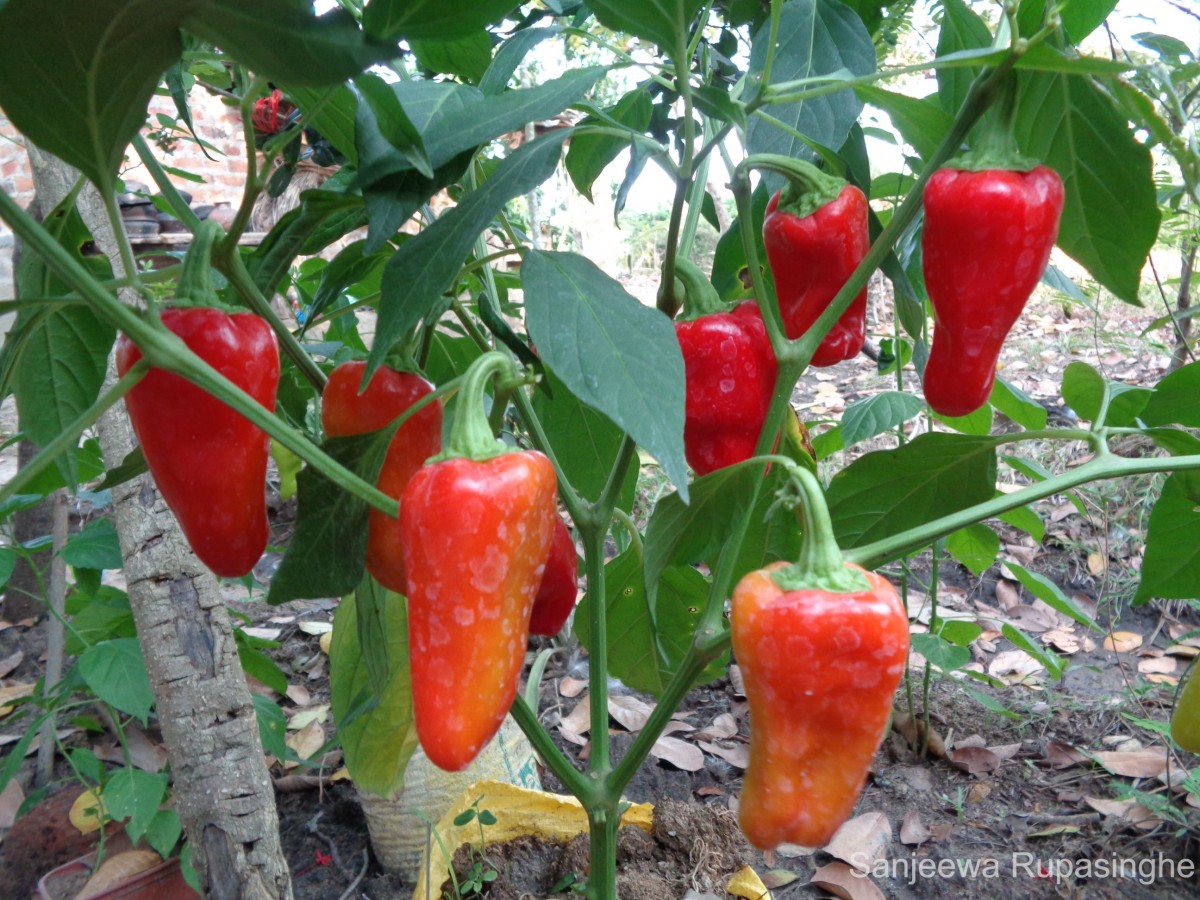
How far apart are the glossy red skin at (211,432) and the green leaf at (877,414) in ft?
2.28

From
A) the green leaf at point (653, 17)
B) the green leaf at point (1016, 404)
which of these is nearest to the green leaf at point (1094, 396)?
the green leaf at point (1016, 404)

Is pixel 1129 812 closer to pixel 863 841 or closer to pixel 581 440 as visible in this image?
pixel 863 841

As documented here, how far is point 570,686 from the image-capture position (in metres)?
1.56

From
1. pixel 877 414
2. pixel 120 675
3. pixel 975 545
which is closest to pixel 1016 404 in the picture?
pixel 877 414

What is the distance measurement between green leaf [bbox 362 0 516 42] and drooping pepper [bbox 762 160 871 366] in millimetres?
198

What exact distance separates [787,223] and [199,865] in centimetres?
75

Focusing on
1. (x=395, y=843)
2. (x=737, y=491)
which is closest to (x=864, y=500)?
(x=737, y=491)

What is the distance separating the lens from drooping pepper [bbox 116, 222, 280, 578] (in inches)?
17.4

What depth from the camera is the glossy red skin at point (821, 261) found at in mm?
524

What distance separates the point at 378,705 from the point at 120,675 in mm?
363

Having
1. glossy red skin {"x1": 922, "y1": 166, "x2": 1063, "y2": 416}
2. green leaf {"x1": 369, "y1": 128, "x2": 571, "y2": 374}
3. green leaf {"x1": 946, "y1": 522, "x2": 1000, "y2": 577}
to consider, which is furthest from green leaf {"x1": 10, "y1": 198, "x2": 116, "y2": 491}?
green leaf {"x1": 946, "y1": 522, "x2": 1000, "y2": 577}

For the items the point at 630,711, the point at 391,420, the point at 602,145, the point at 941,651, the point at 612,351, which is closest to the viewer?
the point at 612,351

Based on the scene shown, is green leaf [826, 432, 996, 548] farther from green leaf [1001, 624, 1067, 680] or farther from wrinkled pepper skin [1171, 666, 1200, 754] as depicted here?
green leaf [1001, 624, 1067, 680]

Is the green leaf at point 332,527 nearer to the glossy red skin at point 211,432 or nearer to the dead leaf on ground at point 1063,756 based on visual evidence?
the glossy red skin at point 211,432
